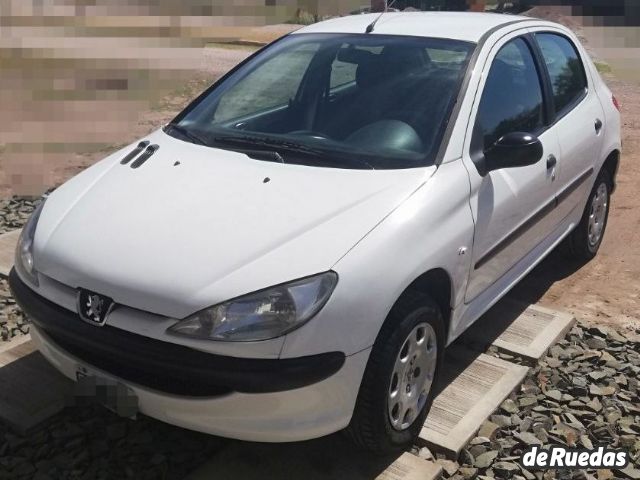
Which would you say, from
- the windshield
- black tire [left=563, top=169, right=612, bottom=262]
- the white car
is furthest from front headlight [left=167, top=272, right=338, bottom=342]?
black tire [left=563, top=169, right=612, bottom=262]

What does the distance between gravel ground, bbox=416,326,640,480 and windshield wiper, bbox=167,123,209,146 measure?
5.73ft

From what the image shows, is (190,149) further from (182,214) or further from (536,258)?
(536,258)

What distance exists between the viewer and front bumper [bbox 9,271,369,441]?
8.13 feet

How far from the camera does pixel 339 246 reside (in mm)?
2643

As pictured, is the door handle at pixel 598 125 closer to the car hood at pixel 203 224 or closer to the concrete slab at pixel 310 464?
→ the car hood at pixel 203 224

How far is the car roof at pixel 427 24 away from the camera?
3801 mm

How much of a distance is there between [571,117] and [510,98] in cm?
74

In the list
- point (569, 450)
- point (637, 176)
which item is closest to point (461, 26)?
point (569, 450)

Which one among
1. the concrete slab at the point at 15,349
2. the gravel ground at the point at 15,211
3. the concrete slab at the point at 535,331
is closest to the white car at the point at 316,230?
the concrete slab at the point at 535,331

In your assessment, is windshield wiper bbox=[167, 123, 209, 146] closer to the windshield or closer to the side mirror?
the windshield

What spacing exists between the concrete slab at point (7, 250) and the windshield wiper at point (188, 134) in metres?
1.64

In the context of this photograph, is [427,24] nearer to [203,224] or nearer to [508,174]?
[508,174]

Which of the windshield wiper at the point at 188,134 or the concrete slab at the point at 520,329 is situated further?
the concrete slab at the point at 520,329

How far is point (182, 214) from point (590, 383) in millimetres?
2228
